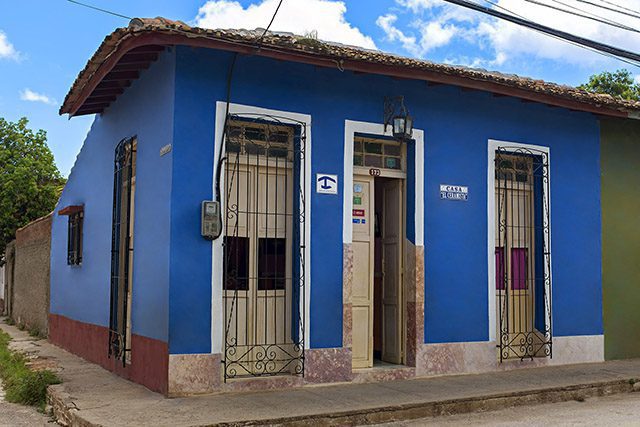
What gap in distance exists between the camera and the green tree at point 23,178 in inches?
889

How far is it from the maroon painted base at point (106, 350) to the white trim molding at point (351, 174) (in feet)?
7.65

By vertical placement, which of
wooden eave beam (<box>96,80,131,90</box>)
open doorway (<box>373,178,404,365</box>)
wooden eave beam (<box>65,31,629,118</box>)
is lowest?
open doorway (<box>373,178,404,365</box>)

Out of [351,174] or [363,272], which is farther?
[363,272]

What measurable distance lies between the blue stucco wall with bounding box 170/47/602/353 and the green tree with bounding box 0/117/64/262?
56.7 ft

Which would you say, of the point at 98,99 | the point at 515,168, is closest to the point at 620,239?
the point at 515,168

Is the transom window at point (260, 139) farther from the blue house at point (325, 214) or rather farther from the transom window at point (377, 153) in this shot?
the transom window at point (377, 153)

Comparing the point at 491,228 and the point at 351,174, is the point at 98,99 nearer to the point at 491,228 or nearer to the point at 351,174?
the point at 351,174

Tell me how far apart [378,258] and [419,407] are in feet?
8.32

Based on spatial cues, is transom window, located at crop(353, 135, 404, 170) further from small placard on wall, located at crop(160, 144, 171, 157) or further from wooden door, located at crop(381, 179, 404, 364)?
small placard on wall, located at crop(160, 144, 171, 157)

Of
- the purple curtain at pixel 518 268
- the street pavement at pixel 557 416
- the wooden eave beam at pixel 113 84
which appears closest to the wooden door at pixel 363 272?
the street pavement at pixel 557 416

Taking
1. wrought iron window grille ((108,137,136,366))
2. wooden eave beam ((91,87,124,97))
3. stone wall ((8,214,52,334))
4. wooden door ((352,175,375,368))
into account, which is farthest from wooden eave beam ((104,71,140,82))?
stone wall ((8,214,52,334))

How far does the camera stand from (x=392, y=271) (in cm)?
870

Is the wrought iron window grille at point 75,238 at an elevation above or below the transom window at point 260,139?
below

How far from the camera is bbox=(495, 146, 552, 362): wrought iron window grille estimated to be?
9227 millimetres
